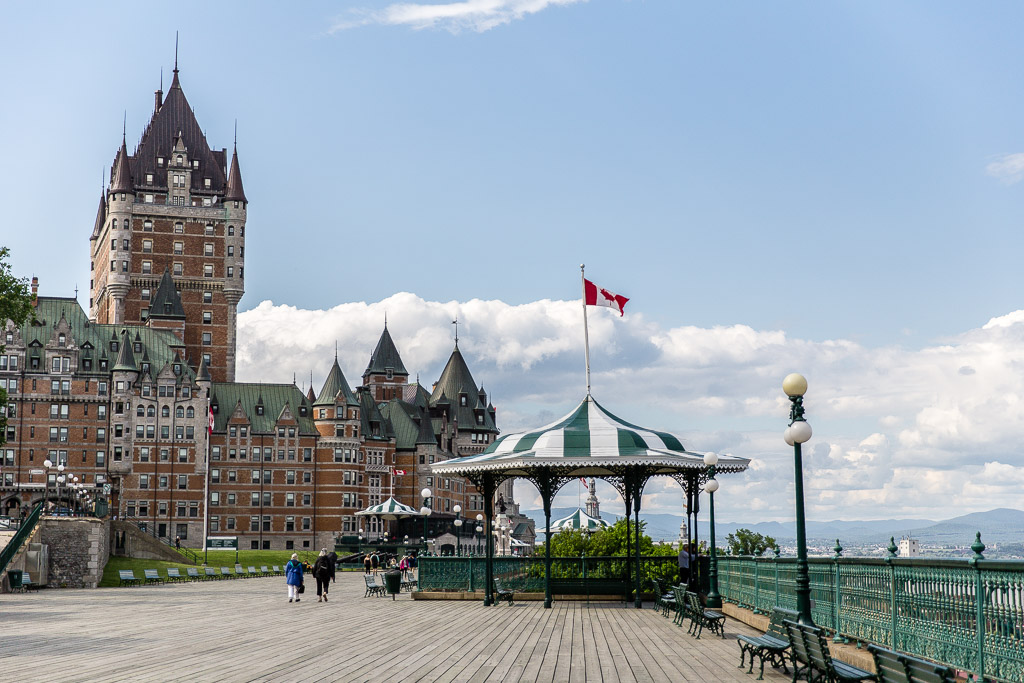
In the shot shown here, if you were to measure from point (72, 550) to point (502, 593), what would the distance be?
30.6 m

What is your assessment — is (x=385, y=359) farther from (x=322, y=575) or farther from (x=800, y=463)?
(x=800, y=463)

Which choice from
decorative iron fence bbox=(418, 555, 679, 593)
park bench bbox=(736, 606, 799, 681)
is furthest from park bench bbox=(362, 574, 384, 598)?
park bench bbox=(736, 606, 799, 681)

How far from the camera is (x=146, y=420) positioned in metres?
110

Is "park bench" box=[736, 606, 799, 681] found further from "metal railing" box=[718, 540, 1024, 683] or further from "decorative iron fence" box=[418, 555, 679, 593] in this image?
"decorative iron fence" box=[418, 555, 679, 593]

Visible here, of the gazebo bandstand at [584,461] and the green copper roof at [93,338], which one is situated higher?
the green copper roof at [93,338]

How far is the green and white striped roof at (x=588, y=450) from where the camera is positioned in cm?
2872

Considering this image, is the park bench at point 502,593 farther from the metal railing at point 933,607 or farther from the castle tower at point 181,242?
the castle tower at point 181,242

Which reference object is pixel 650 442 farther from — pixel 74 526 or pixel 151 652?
pixel 74 526

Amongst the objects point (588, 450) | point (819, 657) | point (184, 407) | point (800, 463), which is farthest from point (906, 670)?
point (184, 407)

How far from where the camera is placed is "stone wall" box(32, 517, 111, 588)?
175ft

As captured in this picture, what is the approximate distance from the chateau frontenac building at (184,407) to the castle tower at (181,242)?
0.16 m

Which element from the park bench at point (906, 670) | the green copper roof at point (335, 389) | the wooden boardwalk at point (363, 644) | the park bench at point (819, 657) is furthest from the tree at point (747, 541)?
the park bench at point (906, 670)

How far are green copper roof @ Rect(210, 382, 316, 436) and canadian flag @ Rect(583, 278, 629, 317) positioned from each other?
86984 millimetres

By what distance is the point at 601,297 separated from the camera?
1369 inches
